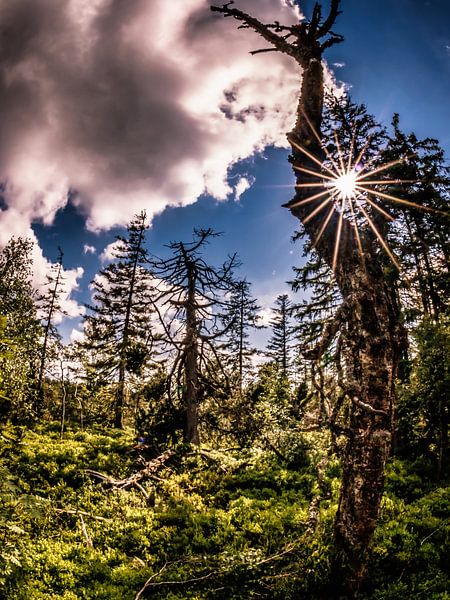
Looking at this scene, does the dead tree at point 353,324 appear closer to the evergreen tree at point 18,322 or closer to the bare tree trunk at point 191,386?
the bare tree trunk at point 191,386

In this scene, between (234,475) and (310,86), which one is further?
(234,475)

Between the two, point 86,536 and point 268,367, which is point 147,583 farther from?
point 268,367

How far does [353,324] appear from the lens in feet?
12.8

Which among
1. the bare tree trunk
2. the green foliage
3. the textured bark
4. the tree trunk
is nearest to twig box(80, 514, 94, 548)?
the tree trunk

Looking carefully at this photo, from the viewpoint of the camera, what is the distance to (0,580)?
15.6 ft

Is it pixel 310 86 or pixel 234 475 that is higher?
pixel 310 86

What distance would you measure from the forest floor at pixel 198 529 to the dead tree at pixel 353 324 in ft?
2.61


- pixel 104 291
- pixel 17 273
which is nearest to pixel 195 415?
pixel 17 273

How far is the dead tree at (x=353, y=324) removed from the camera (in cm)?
369

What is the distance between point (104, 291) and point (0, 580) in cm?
2324

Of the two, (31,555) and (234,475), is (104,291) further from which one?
(31,555)

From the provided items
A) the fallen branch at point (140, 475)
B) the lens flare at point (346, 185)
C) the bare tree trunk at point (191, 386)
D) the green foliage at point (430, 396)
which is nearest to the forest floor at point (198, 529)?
the fallen branch at point (140, 475)

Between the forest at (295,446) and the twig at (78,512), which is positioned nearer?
the forest at (295,446)

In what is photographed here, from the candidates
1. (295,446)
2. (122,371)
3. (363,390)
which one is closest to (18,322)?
(122,371)
